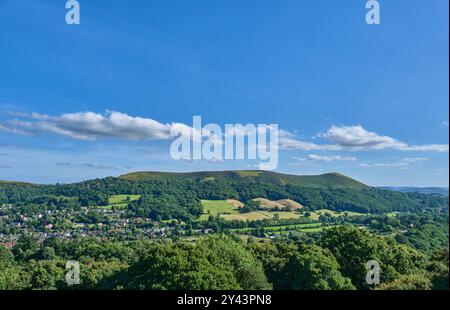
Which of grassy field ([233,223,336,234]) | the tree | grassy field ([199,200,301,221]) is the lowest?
grassy field ([233,223,336,234])

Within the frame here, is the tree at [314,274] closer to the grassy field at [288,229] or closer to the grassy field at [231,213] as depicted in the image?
the grassy field at [288,229]

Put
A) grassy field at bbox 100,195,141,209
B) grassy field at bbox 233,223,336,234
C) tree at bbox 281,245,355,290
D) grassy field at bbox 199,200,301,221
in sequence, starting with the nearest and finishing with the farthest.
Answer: tree at bbox 281,245,355,290, grassy field at bbox 233,223,336,234, grassy field at bbox 199,200,301,221, grassy field at bbox 100,195,141,209

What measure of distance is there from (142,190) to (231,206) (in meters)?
50.0

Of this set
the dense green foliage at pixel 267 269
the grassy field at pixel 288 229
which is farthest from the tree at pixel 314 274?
the grassy field at pixel 288 229

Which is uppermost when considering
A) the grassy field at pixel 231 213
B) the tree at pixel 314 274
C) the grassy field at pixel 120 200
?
the tree at pixel 314 274

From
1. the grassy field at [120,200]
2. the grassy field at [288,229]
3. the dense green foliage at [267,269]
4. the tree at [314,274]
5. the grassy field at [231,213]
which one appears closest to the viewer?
the dense green foliage at [267,269]

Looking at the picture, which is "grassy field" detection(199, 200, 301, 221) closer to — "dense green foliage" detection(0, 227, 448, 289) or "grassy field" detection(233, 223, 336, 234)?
"grassy field" detection(233, 223, 336, 234)

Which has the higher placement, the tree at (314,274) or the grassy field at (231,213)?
the tree at (314,274)

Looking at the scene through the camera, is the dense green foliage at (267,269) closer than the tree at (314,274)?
Yes

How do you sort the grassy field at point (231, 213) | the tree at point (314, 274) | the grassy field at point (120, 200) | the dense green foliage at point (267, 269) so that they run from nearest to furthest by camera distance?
1. the dense green foliage at point (267, 269)
2. the tree at point (314, 274)
3. the grassy field at point (231, 213)
4. the grassy field at point (120, 200)

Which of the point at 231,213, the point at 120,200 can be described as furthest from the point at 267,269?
the point at 120,200

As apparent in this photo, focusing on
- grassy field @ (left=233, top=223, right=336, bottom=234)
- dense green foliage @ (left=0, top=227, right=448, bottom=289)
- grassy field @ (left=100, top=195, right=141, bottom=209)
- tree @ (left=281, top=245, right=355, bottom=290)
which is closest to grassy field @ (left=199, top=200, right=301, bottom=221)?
grassy field @ (left=233, top=223, right=336, bottom=234)

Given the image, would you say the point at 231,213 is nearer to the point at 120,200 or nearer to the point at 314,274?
the point at 120,200
